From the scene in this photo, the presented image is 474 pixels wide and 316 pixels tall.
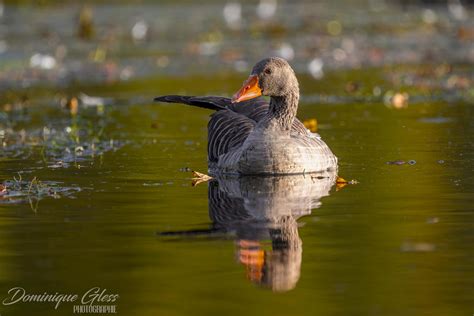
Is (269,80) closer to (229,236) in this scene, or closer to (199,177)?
(199,177)

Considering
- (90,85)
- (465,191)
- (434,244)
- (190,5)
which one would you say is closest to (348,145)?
(465,191)

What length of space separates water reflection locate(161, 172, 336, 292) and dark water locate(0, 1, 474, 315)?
0.02 m

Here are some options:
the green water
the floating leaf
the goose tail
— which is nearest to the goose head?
the floating leaf

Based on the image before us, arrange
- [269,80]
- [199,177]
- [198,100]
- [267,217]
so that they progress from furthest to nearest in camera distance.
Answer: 1. [198,100]
2. [269,80]
3. [199,177]
4. [267,217]

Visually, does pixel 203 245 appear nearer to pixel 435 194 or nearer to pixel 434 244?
pixel 434 244

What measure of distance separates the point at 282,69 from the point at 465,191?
2.57 m

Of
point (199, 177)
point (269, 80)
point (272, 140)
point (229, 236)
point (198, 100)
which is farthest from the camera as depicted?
point (198, 100)

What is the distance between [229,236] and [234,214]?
976 millimetres

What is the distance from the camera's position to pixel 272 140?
12.1 meters

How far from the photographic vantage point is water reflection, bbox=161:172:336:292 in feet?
25.4

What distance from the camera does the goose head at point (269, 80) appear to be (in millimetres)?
12250

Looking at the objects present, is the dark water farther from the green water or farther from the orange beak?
the orange beak

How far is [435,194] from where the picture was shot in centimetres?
1073

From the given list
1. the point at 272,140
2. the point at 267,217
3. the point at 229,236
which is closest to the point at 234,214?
the point at 267,217
